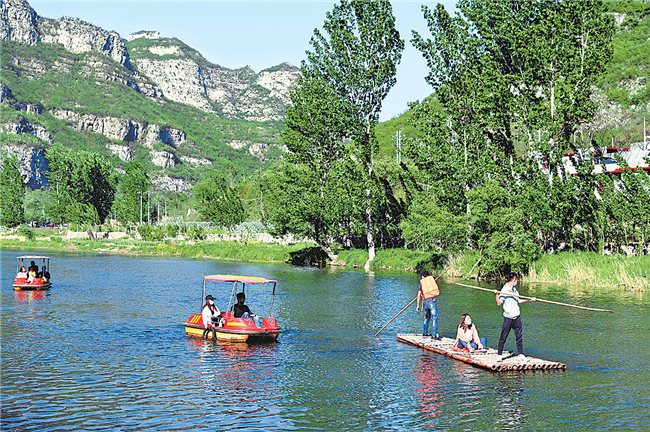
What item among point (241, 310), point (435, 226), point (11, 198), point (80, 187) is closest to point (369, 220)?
point (435, 226)

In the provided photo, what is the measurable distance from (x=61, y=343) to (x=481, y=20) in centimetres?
4748

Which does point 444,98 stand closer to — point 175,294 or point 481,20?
point 481,20

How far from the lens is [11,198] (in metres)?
143

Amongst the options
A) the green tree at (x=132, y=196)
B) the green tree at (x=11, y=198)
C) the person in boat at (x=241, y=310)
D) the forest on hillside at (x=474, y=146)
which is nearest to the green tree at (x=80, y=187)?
the green tree at (x=132, y=196)

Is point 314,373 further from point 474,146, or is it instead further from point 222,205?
point 222,205

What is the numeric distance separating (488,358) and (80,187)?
150938 mm

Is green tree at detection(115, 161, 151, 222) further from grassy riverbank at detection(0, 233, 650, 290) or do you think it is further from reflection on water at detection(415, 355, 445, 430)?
reflection on water at detection(415, 355, 445, 430)

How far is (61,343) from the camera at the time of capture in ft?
88.3

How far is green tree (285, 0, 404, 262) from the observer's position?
6850 centimetres

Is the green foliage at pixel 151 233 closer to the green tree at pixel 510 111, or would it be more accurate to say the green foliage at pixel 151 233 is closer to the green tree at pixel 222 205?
the green tree at pixel 222 205

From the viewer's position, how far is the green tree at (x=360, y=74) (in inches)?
2697

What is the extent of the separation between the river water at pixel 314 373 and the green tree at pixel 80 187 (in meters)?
111

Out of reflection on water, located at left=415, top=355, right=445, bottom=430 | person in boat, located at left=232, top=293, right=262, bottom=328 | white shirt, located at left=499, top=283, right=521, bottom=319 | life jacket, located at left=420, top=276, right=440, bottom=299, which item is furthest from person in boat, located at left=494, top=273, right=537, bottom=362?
person in boat, located at left=232, top=293, right=262, bottom=328

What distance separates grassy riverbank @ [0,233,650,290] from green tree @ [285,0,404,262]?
5505 millimetres
